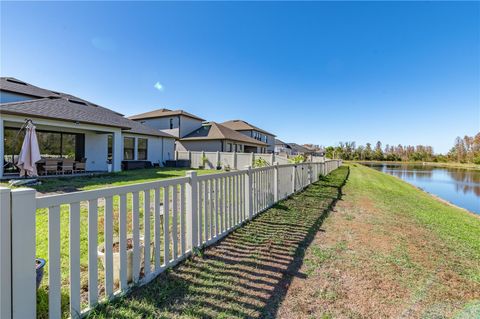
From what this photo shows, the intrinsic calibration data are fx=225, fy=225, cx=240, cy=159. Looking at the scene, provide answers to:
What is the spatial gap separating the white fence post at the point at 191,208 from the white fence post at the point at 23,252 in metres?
1.85

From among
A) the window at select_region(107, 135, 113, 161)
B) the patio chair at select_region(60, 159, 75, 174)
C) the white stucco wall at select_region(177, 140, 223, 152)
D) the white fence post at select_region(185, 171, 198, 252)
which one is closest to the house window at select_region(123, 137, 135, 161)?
the window at select_region(107, 135, 113, 161)

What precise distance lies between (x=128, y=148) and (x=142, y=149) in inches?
51.2

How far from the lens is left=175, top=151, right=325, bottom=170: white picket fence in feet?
62.8

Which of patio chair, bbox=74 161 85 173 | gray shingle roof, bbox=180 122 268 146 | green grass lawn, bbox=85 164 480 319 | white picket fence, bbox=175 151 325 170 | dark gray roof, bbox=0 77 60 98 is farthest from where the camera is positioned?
gray shingle roof, bbox=180 122 268 146

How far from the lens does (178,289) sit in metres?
2.43

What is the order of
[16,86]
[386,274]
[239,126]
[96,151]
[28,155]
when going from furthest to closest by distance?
[239,126], [16,86], [96,151], [28,155], [386,274]

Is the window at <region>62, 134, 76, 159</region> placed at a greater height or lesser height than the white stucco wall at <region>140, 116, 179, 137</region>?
lesser

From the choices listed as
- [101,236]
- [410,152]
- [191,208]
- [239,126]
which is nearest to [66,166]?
[101,236]

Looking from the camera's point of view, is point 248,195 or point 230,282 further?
point 248,195

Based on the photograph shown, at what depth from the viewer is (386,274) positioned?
2984 mm

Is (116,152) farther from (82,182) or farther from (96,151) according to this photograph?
(82,182)

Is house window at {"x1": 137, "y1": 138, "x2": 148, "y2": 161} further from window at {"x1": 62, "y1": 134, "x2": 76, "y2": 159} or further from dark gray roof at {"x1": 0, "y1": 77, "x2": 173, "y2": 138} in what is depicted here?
window at {"x1": 62, "y1": 134, "x2": 76, "y2": 159}

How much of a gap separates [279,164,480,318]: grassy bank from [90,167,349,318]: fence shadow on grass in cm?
21

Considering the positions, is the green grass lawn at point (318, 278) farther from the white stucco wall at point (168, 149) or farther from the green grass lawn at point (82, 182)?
the white stucco wall at point (168, 149)
